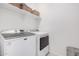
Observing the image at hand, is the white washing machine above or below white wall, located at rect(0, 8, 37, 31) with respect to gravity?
below

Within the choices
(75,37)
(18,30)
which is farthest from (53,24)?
(18,30)

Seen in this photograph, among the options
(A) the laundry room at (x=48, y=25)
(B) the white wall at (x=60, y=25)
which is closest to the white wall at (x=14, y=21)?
(A) the laundry room at (x=48, y=25)

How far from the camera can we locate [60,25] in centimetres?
134

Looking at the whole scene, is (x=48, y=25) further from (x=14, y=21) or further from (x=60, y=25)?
(x=14, y=21)

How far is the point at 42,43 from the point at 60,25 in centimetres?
39

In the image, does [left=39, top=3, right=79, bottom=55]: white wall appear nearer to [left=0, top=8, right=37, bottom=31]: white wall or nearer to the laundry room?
the laundry room

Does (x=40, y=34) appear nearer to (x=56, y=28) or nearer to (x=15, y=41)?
(x=56, y=28)

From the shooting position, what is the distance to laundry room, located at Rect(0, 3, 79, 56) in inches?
49.3

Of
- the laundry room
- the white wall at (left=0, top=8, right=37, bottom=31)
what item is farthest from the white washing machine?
the white wall at (left=0, top=8, right=37, bottom=31)

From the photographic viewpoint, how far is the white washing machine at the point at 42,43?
4.07ft

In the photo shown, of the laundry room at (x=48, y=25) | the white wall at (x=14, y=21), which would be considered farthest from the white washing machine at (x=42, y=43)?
the white wall at (x=14, y=21)

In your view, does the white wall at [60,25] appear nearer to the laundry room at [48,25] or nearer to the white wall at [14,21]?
the laundry room at [48,25]

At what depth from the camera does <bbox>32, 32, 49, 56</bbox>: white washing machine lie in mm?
1242

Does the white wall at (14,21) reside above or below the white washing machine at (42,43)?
above
